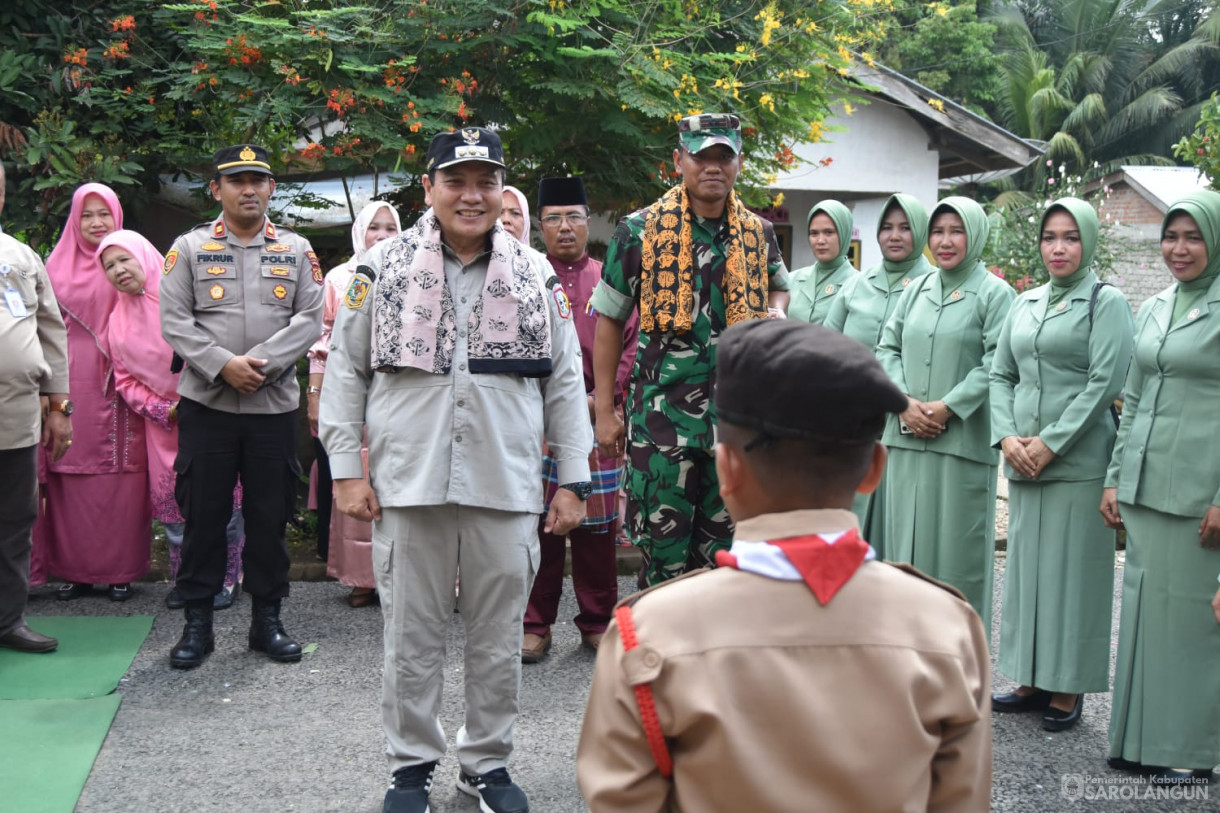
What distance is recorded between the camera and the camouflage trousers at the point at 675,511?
4.01m

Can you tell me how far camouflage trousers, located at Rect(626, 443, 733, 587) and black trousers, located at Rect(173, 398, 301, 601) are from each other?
1973mm

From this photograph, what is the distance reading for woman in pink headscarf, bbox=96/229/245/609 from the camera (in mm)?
5953

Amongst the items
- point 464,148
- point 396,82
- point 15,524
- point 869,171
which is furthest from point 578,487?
point 869,171

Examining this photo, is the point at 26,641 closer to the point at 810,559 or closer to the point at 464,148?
the point at 464,148

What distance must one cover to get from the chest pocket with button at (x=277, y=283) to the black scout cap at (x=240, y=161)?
436mm

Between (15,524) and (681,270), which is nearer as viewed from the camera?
(681,270)

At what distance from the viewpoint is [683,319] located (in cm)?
404

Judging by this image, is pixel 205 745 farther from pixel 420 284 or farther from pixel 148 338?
pixel 148 338

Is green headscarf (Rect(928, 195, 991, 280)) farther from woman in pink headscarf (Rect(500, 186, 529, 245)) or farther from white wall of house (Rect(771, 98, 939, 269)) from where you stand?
white wall of house (Rect(771, 98, 939, 269))

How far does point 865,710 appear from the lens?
64.1 inches

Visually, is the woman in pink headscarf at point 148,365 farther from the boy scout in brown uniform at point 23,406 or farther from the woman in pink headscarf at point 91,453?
the boy scout in brown uniform at point 23,406

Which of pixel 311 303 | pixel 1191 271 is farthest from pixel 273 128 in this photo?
pixel 1191 271

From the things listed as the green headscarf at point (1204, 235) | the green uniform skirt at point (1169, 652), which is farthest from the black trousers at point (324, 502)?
the green headscarf at point (1204, 235)

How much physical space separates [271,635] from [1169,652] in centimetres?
388
